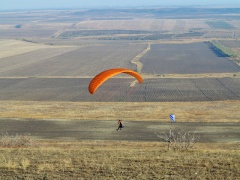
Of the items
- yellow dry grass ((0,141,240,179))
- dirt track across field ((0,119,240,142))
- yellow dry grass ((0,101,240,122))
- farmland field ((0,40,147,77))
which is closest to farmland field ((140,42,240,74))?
farmland field ((0,40,147,77))

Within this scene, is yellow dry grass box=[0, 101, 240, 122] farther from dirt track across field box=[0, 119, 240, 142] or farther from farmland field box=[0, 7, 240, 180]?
dirt track across field box=[0, 119, 240, 142]

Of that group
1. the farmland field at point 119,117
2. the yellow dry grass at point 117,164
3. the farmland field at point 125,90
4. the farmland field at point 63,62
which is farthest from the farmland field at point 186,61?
the yellow dry grass at point 117,164

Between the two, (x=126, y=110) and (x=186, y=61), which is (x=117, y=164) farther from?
(x=186, y=61)

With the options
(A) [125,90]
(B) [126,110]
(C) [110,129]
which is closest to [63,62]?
(A) [125,90]

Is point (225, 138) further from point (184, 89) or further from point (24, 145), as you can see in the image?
point (184, 89)

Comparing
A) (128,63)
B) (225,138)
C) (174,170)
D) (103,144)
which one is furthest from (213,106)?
(128,63)

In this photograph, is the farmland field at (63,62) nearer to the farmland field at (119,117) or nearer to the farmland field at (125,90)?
the farmland field at (119,117)
